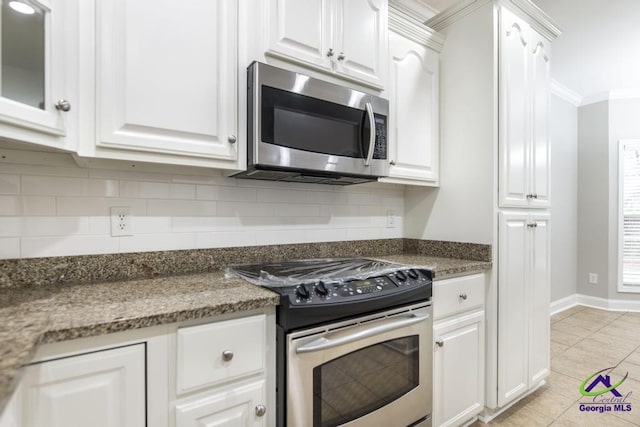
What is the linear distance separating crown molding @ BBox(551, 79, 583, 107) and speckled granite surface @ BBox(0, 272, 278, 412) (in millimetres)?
4211

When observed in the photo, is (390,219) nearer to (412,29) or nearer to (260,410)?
(412,29)

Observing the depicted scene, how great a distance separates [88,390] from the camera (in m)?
0.84

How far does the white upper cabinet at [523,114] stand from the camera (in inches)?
75.4

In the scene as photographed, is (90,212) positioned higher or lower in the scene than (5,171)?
lower

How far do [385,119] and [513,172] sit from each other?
862 mm

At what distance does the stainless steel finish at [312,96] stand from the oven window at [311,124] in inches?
0.9

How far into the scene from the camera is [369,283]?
1.36m

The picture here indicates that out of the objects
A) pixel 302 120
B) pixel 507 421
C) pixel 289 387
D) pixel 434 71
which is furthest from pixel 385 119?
pixel 507 421

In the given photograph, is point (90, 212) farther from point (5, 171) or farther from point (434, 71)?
point (434, 71)

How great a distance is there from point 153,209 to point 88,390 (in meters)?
0.79

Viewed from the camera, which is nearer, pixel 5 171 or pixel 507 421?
pixel 5 171

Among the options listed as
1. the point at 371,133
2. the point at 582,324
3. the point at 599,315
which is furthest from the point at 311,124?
the point at 599,315

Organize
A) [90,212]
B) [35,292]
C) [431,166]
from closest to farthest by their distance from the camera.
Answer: [35,292]
[90,212]
[431,166]

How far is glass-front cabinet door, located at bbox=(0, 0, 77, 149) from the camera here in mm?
928
